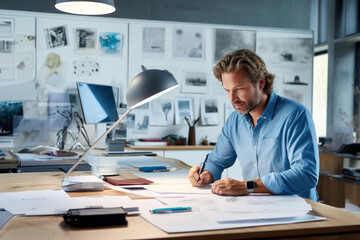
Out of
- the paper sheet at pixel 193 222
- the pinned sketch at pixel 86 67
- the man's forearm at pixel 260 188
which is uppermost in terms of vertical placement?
the pinned sketch at pixel 86 67

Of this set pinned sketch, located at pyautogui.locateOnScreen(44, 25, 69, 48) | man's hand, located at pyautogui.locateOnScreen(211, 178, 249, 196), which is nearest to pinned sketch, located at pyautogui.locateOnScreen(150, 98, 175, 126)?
pinned sketch, located at pyautogui.locateOnScreen(44, 25, 69, 48)

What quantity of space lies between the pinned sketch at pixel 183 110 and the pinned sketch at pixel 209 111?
120 millimetres

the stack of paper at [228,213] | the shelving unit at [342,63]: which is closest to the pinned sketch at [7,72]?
the stack of paper at [228,213]

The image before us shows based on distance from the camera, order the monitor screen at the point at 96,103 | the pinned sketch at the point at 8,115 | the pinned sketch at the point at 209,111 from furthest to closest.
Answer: the pinned sketch at the point at 209,111 → the pinned sketch at the point at 8,115 → the monitor screen at the point at 96,103

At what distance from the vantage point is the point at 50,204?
133cm

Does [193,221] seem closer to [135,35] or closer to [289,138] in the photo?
[289,138]

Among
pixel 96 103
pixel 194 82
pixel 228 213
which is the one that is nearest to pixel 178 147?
pixel 194 82

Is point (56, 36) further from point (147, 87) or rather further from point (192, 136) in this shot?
point (147, 87)

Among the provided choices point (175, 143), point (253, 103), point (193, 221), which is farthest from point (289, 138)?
point (175, 143)

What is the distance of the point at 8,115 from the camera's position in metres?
3.85

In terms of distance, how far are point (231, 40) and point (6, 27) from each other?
2.26 meters

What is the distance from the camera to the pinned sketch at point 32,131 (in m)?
3.90

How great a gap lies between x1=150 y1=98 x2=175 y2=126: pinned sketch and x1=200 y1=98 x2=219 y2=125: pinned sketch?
12.9 inches

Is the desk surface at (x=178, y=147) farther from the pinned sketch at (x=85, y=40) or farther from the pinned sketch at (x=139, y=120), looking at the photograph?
the pinned sketch at (x=85, y=40)
